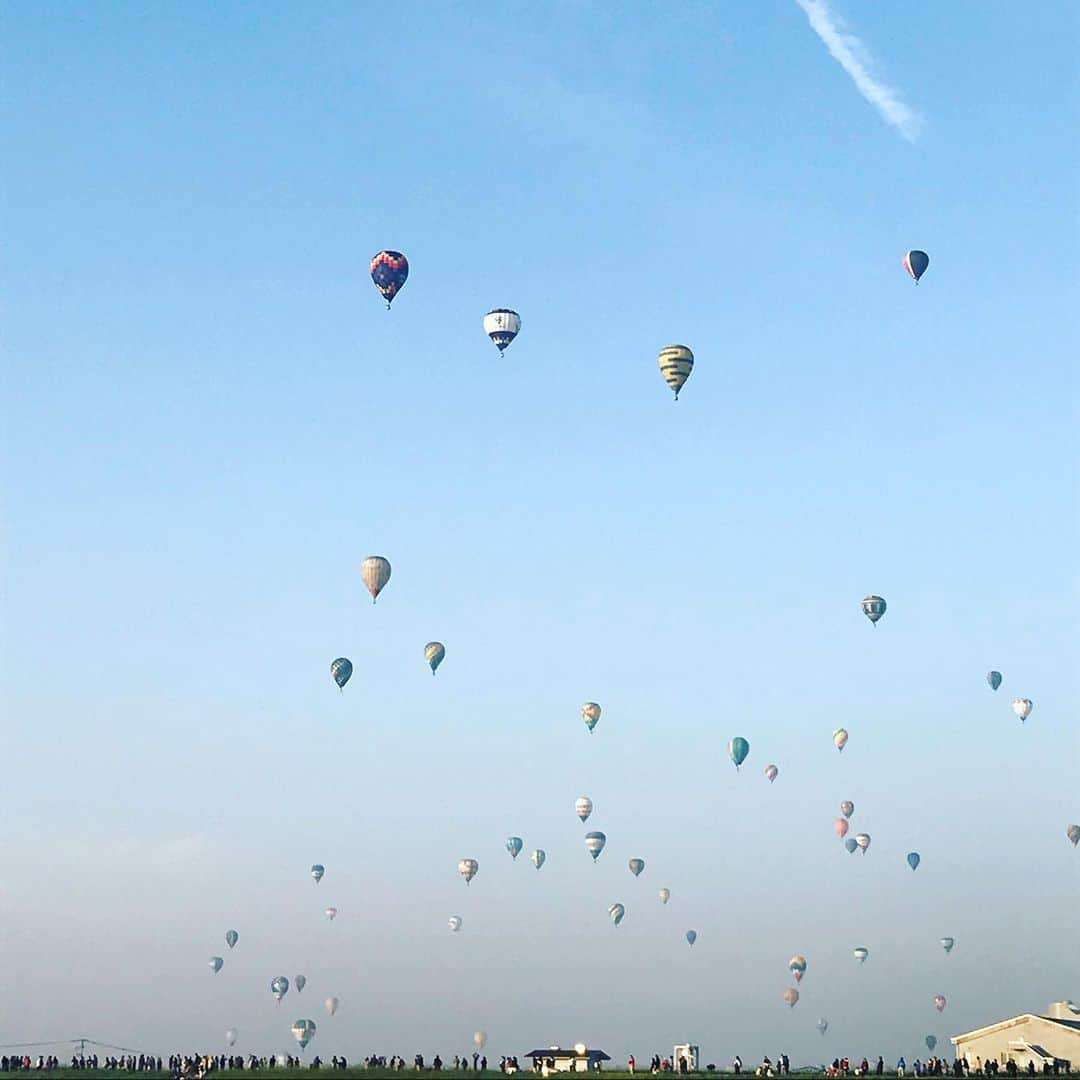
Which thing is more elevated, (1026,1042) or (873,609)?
(873,609)

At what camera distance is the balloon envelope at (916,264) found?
128 metres

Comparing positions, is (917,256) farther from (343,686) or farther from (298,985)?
(298,985)

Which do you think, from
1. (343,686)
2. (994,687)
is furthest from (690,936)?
(343,686)

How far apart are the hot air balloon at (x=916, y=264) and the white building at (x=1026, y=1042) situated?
58.1 meters

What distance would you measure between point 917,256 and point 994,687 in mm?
47794

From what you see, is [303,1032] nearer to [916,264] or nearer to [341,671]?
[341,671]

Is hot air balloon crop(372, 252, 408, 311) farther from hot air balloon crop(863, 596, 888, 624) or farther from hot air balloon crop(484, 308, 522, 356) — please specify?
hot air balloon crop(863, 596, 888, 624)

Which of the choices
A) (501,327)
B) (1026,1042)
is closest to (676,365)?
(501,327)

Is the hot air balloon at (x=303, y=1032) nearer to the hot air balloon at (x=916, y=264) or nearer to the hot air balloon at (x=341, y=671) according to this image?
the hot air balloon at (x=341, y=671)

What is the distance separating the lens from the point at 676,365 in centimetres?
12312

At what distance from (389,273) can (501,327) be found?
10069 mm

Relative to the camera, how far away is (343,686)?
128750mm

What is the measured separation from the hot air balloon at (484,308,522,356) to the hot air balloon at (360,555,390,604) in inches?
750

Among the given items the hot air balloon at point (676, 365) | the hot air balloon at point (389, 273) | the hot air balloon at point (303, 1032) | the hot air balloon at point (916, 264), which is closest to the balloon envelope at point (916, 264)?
the hot air balloon at point (916, 264)
